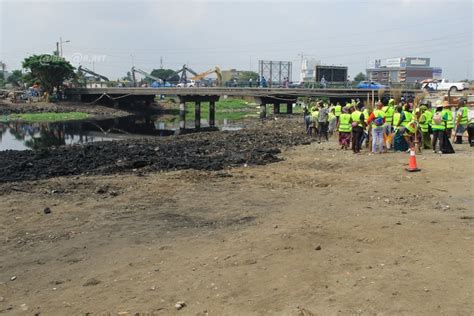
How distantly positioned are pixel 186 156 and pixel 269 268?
12.8m

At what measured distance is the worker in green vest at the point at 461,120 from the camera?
1786 cm

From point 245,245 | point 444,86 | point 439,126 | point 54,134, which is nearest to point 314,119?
point 439,126

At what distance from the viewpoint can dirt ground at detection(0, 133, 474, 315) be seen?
219 inches

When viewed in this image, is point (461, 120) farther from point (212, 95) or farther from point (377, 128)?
point (212, 95)

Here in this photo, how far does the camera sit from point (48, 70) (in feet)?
205

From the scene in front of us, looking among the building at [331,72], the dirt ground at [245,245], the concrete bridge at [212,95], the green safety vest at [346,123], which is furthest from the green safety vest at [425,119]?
the building at [331,72]

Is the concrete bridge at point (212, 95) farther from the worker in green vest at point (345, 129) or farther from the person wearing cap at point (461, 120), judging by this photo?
the worker in green vest at point (345, 129)

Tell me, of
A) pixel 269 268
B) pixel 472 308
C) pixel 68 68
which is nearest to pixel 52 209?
pixel 269 268

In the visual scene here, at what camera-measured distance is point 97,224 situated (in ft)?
30.8

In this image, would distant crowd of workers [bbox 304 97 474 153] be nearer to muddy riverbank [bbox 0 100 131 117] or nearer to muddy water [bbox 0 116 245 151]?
muddy water [bbox 0 116 245 151]

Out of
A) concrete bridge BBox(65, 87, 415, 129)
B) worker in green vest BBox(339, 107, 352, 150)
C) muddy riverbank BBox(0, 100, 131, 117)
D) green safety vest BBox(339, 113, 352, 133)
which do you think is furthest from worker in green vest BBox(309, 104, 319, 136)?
muddy riverbank BBox(0, 100, 131, 117)

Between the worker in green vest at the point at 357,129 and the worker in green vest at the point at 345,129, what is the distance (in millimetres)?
527

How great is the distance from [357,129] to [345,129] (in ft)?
3.49

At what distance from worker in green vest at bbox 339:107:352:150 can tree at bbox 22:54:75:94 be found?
52.8 meters
